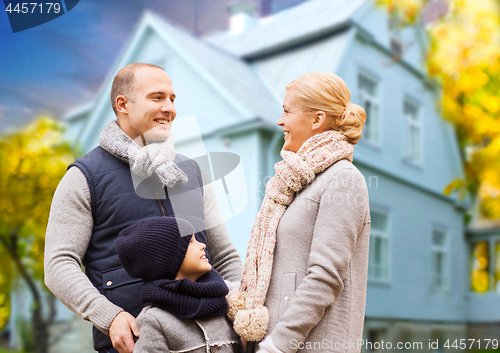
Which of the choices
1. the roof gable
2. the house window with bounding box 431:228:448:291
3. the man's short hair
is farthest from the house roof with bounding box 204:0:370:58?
the man's short hair

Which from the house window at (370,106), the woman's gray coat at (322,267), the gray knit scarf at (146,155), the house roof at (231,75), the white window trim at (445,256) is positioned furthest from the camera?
the white window trim at (445,256)

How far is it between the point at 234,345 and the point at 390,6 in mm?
5754

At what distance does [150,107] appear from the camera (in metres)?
1.58

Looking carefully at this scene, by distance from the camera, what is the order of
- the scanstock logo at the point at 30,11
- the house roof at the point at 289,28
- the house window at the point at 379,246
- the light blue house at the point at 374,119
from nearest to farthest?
the scanstock logo at the point at 30,11 < the light blue house at the point at 374,119 < the house roof at the point at 289,28 < the house window at the point at 379,246

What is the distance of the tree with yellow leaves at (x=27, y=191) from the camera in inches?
207

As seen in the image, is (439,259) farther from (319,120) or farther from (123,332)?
(123,332)

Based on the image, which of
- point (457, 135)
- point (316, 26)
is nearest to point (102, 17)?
point (316, 26)

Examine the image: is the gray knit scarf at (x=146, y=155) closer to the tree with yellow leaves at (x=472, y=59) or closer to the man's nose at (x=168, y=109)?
the man's nose at (x=168, y=109)

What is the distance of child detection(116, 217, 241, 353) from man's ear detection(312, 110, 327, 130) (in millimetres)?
498

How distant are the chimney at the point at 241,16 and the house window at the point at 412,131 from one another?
326 cm

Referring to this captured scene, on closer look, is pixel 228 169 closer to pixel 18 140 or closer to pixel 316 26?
pixel 18 140

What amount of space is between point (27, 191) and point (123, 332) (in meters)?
4.50

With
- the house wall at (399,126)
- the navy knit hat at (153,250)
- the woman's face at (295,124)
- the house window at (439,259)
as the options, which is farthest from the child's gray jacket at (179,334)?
the house window at (439,259)

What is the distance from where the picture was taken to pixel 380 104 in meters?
8.11
